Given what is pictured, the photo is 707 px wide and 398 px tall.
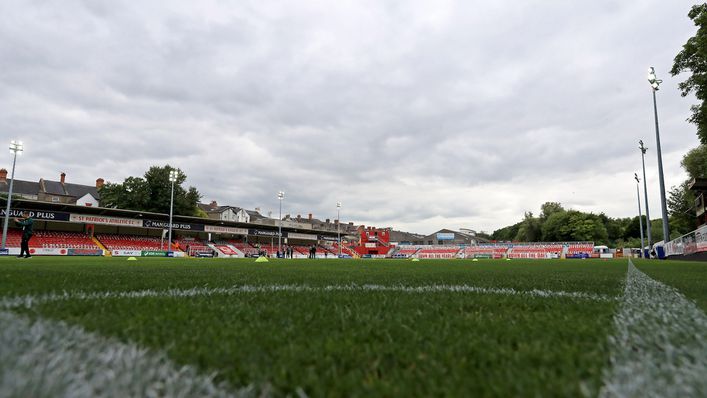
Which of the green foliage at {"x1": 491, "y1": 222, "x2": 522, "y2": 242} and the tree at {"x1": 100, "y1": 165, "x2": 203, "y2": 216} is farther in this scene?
the green foliage at {"x1": 491, "y1": 222, "x2": 522, "y2": 242}

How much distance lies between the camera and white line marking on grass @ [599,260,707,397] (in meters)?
1.30

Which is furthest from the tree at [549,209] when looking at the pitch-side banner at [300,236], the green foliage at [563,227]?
the pitch-side banner at [300,236]

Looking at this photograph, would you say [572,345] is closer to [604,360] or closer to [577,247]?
[604,360]

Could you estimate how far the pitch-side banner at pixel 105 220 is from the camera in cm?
3816

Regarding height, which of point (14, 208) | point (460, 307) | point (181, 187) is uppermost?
point (181, 187)

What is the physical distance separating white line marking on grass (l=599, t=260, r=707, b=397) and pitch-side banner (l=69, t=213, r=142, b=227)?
45337mm

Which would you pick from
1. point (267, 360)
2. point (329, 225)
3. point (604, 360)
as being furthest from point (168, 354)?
point (329, 225)

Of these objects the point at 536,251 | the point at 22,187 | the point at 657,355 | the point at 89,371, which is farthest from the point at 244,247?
the point at 657,355

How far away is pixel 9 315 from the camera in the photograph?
241 cm

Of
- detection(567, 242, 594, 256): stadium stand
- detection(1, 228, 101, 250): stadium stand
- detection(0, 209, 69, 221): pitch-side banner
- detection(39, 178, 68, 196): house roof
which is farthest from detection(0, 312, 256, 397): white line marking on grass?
detection(39, 178, 68, 196): house roof

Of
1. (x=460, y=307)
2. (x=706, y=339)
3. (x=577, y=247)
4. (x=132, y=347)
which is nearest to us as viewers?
(x=132, y=347)

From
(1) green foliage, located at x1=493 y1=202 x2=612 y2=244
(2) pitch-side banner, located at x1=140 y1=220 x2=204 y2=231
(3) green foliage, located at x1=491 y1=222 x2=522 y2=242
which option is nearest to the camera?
(2) pitch-side banner, located at x1=140 y1=220 x2=204 y2=231

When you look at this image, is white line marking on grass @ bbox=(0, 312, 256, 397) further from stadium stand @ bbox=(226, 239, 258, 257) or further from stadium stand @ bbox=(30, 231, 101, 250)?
stadium stand @ bbox=(226, 239, 258, 257)

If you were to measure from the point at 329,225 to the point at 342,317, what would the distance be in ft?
365
